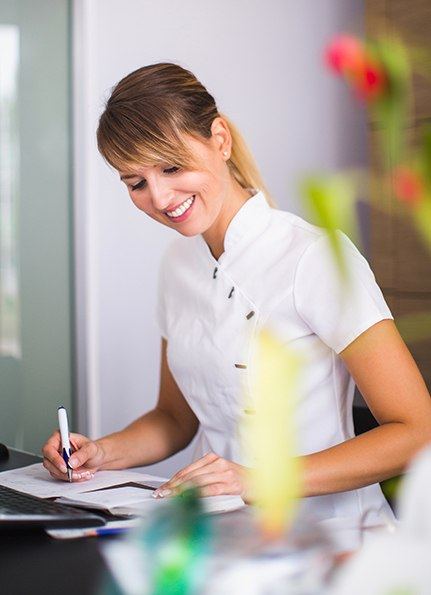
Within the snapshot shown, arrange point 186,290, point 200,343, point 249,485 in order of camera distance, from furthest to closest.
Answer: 1. point 186,290
2. point 200,343
3. point 249,485

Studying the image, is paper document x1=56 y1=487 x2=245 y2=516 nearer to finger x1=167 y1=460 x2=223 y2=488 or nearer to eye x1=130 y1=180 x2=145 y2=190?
finger x1=167 y1=460 x2=223 y2=488

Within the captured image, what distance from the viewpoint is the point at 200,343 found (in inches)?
68.3

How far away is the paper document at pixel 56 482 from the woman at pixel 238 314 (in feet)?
0.09

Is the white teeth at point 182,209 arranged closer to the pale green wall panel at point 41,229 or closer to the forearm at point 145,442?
the forearm at point 145,442

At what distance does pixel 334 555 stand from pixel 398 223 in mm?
2546

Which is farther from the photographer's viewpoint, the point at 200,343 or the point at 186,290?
the point at 186,290

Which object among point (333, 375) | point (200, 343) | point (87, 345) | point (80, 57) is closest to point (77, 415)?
point (87, 345)

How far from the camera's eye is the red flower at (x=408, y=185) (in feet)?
1.27

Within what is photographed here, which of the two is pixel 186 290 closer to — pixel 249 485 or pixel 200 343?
pixel 200 343

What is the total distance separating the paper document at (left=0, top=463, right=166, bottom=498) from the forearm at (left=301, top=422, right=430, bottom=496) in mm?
242

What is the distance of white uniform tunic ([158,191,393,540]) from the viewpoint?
153cm

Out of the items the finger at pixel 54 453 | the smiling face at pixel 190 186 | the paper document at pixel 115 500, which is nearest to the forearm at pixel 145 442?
the finger at pixel 54 453

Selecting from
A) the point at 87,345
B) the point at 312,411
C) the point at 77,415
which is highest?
the point at 312,411

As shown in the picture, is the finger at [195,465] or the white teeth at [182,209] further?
the white teeth at [182,209]
